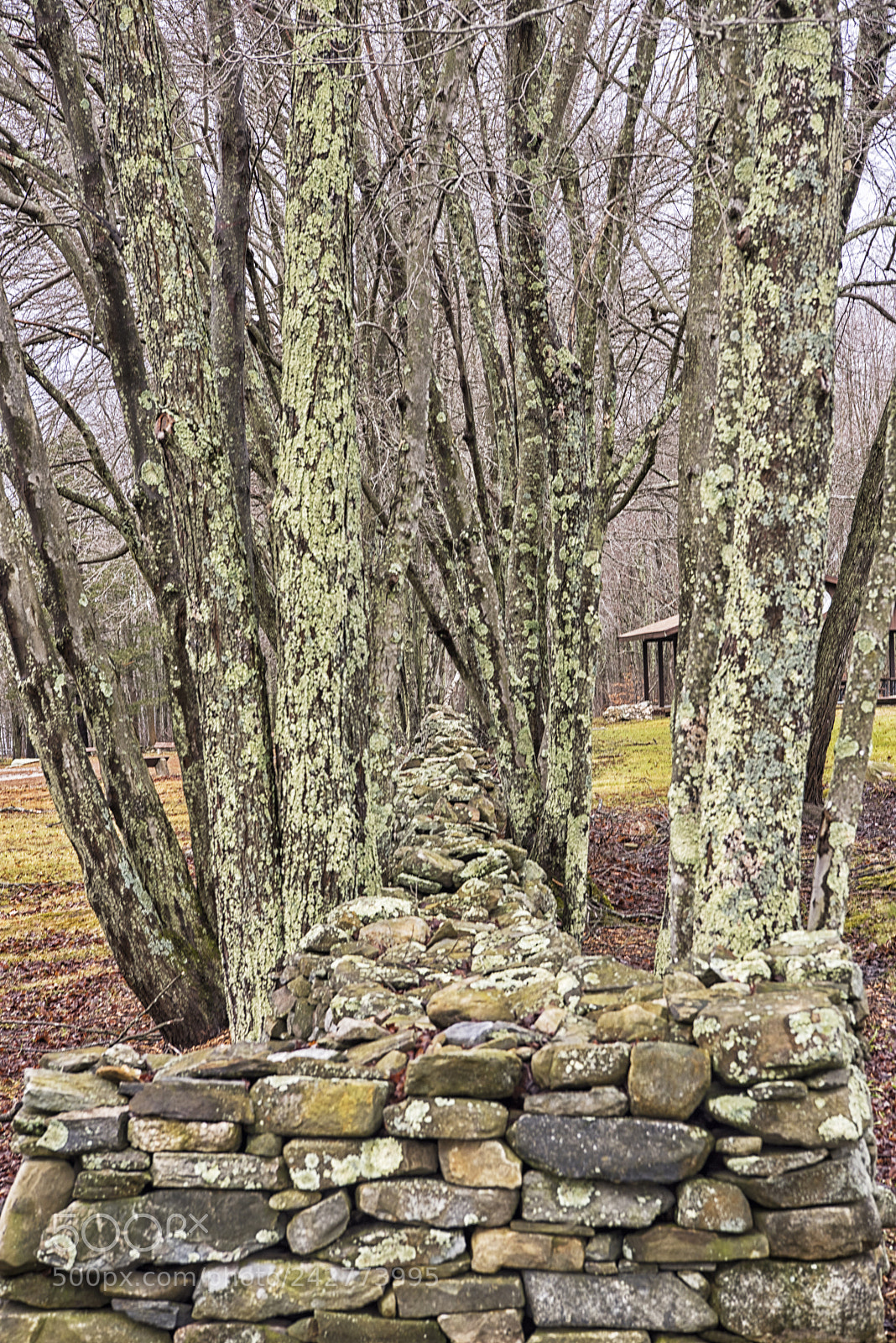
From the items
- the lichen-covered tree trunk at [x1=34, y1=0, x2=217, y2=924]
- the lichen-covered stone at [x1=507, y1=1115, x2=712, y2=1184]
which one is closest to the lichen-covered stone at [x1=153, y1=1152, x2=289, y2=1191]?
the lichen-covered stone at [x1=507, y1=1115, x2=712, y2=1184]

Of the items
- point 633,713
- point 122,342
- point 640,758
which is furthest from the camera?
point 633,713

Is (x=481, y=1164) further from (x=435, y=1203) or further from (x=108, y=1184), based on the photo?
(x=108, y=1184)

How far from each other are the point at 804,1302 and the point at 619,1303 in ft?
1.51

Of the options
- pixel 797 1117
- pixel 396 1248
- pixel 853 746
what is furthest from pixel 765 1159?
pixel 853 746

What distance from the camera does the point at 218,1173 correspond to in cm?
254

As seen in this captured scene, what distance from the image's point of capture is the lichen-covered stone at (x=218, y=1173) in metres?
2.54

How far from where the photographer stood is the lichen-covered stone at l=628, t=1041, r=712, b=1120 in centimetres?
246

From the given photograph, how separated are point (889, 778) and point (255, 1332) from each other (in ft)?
46.2

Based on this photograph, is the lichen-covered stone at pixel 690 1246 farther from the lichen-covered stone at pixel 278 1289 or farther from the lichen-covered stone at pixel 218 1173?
the lichen-covered stone at pixel 218 1173

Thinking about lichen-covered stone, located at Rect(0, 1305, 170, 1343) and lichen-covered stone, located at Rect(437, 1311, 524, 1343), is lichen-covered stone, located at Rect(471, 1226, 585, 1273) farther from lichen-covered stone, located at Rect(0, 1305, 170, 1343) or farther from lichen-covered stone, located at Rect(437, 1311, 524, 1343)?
lichen-covered stone, located at Rect(0, 1305, 170, 1343)

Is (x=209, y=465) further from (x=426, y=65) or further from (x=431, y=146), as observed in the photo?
(x=426, y=65)

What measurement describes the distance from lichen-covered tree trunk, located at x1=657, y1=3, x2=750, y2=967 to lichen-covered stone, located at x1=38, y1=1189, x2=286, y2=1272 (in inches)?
71.8

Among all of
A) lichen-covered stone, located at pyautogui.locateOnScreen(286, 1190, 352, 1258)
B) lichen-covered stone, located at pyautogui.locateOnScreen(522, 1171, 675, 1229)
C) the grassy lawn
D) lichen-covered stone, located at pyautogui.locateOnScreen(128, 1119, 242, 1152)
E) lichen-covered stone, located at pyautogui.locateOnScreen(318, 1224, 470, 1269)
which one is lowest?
the grassy lawn

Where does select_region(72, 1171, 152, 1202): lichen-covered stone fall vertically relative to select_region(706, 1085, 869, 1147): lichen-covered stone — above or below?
below
